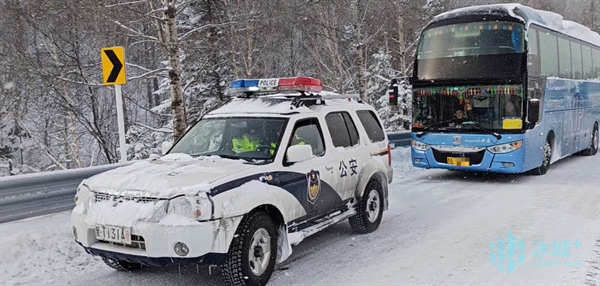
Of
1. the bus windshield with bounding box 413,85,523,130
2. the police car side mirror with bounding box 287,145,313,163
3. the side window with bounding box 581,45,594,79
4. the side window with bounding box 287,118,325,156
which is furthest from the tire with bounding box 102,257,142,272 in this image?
the side window with bounding box 581,45,594,79

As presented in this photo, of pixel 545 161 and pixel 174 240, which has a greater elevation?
pixel 174 240

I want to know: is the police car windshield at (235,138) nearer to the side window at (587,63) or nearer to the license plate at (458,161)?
the license plate at (458,161)

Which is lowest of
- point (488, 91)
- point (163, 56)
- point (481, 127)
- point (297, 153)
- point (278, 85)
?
point (481, 127)

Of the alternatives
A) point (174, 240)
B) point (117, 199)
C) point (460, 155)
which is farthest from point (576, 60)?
point (117, 199)

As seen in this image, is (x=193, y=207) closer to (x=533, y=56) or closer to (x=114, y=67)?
(x=114, y=67)

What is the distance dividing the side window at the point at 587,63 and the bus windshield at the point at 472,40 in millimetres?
5825

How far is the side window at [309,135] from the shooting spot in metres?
5.98

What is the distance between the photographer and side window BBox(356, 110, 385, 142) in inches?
297

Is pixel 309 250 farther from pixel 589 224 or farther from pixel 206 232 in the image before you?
pixel 589 224

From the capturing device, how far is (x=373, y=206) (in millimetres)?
7371

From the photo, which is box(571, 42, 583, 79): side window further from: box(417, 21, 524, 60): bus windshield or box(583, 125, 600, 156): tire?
box(417, 21, 524, 60): bus windshield

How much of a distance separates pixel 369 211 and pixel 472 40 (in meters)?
6.45

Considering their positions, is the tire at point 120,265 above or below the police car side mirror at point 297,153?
below

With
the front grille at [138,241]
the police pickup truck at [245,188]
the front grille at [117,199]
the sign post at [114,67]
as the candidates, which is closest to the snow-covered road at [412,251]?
the police pickup truck at [245,188]
